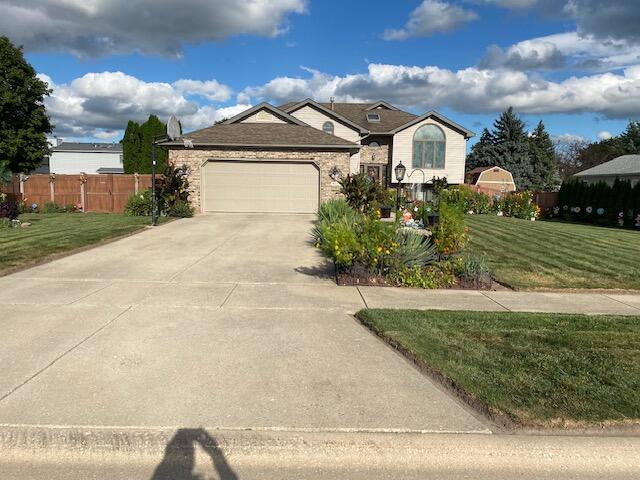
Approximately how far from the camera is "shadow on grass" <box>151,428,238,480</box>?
9.81ft

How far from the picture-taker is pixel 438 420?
3535 mm

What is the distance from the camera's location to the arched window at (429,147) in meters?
32.4

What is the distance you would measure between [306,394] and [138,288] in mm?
4631

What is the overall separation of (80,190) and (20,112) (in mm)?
10236

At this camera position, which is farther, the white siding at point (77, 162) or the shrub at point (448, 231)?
the white siding at point (77, 162)

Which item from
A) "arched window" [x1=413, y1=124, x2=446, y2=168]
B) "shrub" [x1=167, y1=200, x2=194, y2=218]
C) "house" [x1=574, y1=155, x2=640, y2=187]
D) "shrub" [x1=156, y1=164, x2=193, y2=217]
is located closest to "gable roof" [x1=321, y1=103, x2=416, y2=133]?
"arched window" [x1=413, y1=124, x2=446, y2=168]

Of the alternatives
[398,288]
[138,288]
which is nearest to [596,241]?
[398,288]

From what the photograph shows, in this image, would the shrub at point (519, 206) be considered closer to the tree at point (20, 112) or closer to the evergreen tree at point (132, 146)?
the evergreen tree at point (132, 146)

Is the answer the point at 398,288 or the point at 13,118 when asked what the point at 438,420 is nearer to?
the point at 398,288

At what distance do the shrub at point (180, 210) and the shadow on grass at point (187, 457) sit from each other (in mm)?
16172

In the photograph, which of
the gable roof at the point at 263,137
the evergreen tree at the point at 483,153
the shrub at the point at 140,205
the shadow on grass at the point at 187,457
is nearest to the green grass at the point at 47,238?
the shrub at the point at 140,205

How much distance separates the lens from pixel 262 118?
25344mm

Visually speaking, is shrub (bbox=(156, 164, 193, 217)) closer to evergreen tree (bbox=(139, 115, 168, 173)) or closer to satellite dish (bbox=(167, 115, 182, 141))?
satellite dish (bbox=(167, 115, 182, 141))

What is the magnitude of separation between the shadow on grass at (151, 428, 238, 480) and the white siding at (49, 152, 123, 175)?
68502 millimetres
